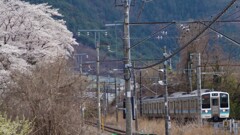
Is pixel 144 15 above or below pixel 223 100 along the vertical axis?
above

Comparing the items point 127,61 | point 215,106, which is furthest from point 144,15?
point 127,61

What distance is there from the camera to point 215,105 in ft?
135

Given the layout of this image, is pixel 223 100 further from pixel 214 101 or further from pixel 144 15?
pixel 144 15

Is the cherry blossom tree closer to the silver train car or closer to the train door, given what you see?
the silver train car

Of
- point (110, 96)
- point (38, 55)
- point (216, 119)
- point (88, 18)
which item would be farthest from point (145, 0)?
point (110, 96)

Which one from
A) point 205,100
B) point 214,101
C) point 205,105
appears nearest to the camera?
point 205,100

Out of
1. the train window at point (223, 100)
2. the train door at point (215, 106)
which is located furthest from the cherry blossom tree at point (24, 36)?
the train window at point (223, 100)

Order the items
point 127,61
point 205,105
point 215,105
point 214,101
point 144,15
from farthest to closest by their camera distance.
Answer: point 144,15 < point 215,105 < point 214,101 < point 205,105 < point 127,61

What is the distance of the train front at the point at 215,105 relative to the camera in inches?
1590

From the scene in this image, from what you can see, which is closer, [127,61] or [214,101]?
[127,61]

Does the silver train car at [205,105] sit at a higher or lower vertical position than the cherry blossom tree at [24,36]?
lower

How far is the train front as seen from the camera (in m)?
40.4

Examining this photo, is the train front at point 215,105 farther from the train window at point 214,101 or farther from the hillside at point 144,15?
the hillside at point 144,15

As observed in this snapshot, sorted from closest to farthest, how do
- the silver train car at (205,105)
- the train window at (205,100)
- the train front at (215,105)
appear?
the silver train car at (205,105) → the train window at (205,100) → the train front at (215,105)
